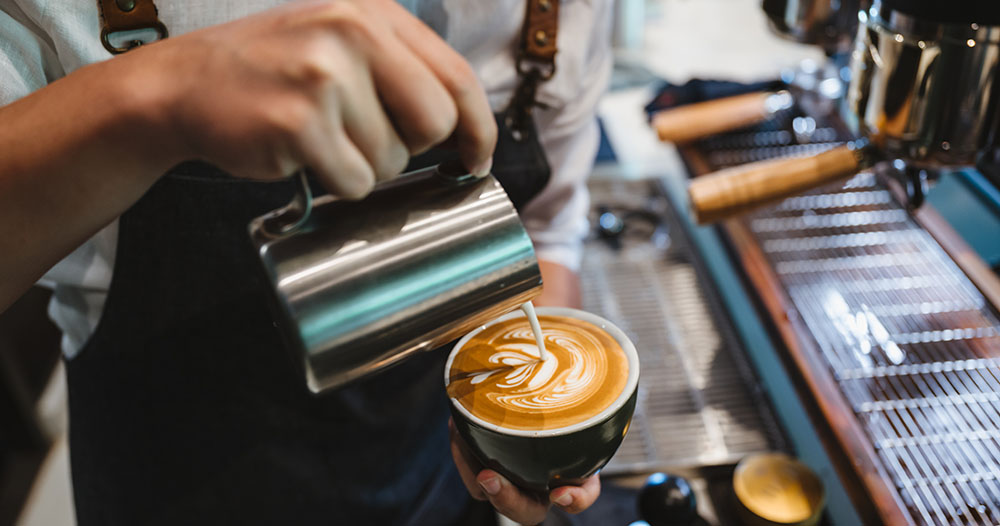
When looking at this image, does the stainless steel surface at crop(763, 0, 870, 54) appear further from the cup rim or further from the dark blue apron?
the cup rim

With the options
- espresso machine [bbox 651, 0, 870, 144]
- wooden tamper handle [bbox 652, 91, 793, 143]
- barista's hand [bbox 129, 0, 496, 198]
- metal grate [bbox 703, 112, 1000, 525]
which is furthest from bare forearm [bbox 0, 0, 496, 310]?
wooden tamper handle [bbox 652, 91, 793, 143]

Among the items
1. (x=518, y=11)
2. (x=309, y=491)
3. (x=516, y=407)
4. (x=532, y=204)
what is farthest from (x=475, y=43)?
(x=309, y=491)

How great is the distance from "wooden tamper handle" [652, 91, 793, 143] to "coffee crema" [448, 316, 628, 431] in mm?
733

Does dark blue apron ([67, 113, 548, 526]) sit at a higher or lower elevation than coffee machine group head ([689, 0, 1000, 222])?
lower

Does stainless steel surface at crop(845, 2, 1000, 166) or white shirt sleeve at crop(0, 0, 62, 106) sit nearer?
white shirt sleeve at crop(0, 0, 62, 106)

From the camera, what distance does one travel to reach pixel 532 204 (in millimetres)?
1154

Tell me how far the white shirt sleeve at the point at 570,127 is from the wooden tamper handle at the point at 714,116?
31 cm

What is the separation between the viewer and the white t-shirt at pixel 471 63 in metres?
0.70

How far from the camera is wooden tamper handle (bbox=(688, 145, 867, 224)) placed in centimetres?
97

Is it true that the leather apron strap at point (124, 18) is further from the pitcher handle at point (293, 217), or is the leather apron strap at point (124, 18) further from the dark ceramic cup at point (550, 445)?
the dark ceramic cup at point (550, 445)

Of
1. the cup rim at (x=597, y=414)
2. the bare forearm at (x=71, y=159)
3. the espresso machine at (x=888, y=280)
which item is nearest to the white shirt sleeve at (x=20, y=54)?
the bare forearm at (x=71, y=159)

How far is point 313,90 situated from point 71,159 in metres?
0.23

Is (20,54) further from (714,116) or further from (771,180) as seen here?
(714,116)

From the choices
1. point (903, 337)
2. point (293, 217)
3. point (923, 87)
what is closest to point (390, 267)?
point (293, 217)
